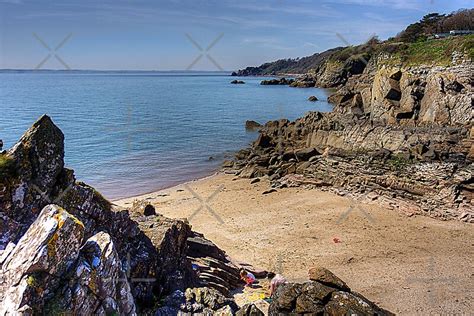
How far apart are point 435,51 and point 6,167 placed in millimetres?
43565

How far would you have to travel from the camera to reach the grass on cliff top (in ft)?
120

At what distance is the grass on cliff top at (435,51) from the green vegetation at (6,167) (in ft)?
115

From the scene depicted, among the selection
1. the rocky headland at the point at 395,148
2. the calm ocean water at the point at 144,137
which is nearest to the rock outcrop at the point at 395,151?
the rocky headland at the point at 395,148

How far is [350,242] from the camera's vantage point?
15398 millimetres

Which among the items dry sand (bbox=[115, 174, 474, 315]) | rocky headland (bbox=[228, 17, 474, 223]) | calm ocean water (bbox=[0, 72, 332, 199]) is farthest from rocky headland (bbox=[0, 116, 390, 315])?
calm ocean water (bbox=[0, 72, 332, 199])

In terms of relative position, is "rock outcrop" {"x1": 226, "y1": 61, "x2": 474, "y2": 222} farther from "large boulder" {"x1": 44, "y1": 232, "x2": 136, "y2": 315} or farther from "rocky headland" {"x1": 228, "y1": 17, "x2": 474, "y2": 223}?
"large boulder" {"x1": 44, "y1": 232, "x2": 136, "y2": 315}

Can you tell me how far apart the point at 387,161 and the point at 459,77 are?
13.4m

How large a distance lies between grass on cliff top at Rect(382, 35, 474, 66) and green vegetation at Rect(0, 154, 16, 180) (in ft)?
115

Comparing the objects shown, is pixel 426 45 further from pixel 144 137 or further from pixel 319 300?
pixel 319 300

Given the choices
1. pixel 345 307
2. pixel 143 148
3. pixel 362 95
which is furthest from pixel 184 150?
pixel 345 307

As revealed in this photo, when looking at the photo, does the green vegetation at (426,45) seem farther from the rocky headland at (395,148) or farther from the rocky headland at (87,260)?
the rocky headland at (87,260)

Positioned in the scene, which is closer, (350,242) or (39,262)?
(39,262)

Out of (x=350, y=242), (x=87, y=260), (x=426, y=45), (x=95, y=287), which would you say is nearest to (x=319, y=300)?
(x=95, y=287)

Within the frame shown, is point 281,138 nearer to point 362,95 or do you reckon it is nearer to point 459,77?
point 362,95
